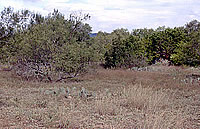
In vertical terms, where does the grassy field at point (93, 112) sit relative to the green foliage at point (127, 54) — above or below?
below

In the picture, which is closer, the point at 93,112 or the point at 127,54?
the point at 93,112

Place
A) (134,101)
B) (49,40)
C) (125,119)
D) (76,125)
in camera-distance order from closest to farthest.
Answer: (76,125) < (125,119) < (134,101) < (49,40)

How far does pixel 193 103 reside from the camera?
778 cm

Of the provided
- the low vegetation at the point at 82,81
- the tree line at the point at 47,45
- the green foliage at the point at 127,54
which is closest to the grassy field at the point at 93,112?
the low vegetation at the point at 82,81

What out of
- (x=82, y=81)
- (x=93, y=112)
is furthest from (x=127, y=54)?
(x=93, y=112)

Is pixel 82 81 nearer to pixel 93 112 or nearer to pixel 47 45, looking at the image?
pixel 47 45

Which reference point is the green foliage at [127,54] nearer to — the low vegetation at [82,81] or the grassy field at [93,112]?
the low vegetation at [82,81]

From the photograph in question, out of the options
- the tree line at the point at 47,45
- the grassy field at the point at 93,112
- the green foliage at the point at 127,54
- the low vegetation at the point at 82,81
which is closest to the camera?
the grassy field at the point at 93,112

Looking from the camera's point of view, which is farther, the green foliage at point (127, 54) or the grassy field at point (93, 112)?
the green foliage at point (127, 54)

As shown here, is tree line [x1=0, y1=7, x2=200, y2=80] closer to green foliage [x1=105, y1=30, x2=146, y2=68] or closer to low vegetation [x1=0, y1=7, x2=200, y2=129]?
low vegetation [x1=0, y1=7, x2=200, y2=129]

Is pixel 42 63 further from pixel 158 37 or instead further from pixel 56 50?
pixel 158 37

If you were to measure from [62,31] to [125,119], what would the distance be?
25.3 ft

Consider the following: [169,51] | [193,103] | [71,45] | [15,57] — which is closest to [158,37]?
[169,51]

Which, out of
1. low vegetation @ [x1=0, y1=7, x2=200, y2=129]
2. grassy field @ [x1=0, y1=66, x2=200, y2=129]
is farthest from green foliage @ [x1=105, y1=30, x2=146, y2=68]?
grassy field @ [x1=0, y1=66, x2=200, y2=129]
